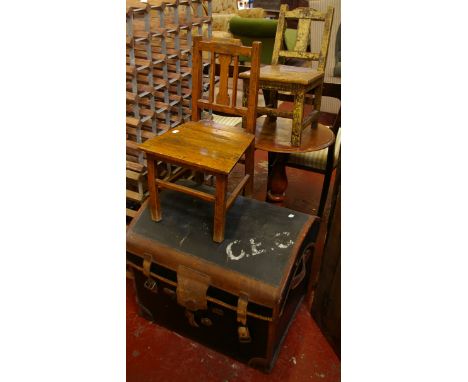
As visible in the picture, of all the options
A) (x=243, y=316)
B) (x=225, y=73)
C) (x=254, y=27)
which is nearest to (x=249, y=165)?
(x=225, y=73)

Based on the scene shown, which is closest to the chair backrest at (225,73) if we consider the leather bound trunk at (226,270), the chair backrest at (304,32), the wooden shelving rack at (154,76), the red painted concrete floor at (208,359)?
the wooden shelving rack at (154,76)

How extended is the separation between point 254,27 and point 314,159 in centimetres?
566

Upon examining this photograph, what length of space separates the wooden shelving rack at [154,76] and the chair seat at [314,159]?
82 cm

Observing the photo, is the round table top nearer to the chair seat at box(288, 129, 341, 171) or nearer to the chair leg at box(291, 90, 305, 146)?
the chair leg at box(291, 90, 305, 146)

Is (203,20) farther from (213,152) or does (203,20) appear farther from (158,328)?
(158,328)

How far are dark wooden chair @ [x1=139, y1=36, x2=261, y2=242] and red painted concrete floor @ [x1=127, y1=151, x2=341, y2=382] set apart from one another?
25.8 inches

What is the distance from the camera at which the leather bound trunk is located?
5.30 ft

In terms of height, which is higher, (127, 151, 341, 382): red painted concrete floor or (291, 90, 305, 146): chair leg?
(291, 90, 305, 146): chair leg

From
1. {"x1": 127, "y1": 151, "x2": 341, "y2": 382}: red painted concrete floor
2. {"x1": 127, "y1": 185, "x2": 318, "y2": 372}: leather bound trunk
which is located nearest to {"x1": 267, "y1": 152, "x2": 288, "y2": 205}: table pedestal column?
{"x1": 127, "y1": 185, "x2": 318, "y2": 372}: leather bound trunk

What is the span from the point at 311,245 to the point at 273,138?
79 centimetres

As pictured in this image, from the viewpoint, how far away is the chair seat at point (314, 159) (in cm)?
260

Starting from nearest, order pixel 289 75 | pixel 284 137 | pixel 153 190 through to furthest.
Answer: pixel 153 190 → pixel 289 75 → pixel 284 137

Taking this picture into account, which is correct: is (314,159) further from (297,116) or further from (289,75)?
(289,75)

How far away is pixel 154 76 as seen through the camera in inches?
90.1
